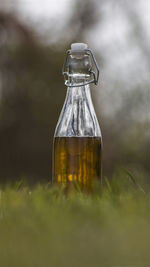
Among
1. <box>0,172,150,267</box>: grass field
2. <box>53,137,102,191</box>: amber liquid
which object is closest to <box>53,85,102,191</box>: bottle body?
<box>53,137,102,191</box>: amber liquid

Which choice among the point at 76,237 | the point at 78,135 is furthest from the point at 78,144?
the point at 76,237

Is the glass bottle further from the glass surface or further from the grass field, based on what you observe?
the grass field

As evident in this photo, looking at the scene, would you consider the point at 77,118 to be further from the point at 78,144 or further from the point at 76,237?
the point at 76,237

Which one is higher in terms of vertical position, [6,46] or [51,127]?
[6,46]

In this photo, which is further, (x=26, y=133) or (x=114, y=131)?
(x=26, y=133)

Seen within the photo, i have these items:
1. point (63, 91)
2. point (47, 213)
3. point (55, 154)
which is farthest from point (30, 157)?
point (47, 213)

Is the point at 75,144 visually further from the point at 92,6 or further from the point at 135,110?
the point at 92,6

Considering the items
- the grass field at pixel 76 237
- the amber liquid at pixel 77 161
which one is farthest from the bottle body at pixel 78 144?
the grass field at pixel 76 237
